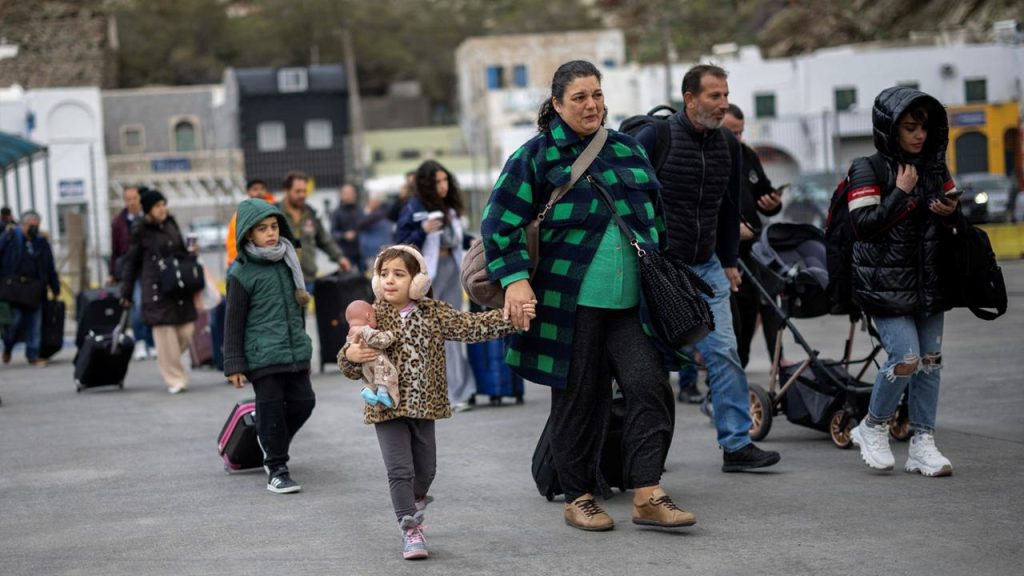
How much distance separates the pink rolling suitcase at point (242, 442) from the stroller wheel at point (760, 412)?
2930 mm

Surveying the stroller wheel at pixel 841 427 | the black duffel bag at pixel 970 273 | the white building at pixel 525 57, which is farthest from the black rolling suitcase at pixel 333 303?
the white building at pixel 525 57

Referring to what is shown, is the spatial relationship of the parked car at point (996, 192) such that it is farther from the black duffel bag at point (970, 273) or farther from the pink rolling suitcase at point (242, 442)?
the pink rolling suitcase at point (242, 442)

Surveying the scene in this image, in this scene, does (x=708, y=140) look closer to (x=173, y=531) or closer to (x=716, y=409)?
(x=716, y=409)

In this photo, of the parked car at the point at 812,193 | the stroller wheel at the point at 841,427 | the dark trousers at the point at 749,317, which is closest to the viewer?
the stroller wheel at the point at 841,427

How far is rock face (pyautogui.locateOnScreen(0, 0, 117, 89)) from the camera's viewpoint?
7319 cm

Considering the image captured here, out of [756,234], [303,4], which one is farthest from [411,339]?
[303,4]

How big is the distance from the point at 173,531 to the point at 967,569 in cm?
361

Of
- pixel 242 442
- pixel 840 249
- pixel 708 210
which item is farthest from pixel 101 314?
pixel 840 249

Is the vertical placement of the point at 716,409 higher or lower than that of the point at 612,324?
lower

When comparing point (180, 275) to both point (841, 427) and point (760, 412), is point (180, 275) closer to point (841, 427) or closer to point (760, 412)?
point (760, 412)

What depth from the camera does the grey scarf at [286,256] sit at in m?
8.19

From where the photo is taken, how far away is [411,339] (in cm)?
627

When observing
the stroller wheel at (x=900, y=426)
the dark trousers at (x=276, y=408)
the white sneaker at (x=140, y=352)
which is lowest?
the white sneaker at (x=140, y=352)

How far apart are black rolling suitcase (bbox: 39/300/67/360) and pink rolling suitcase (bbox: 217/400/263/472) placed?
9.43 m
